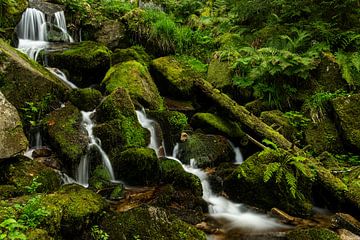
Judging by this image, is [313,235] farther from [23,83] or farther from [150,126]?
[23,83]

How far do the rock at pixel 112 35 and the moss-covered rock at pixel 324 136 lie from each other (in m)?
A: 6.96

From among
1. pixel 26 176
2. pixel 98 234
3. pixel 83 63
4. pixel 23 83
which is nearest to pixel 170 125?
pixel 83 63

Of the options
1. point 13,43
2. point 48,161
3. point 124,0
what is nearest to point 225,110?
point 48,161

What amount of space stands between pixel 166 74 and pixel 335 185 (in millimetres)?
5516

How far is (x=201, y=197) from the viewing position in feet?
19.0

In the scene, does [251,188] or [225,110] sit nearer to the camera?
[251,188]

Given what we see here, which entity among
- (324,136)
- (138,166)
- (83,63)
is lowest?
(138,166)

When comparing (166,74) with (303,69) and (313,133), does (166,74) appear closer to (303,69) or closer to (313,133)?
(303,69)

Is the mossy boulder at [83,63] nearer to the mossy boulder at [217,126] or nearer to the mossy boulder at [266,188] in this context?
the mossy boulder at [217,126]

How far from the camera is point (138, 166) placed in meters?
6.04

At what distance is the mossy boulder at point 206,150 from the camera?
23.4ft

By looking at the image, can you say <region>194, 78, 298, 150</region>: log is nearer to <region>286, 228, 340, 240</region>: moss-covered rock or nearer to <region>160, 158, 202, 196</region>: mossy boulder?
<region>160, 158, 202, 196</region>: mossy boulder

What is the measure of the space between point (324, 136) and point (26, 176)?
579cm

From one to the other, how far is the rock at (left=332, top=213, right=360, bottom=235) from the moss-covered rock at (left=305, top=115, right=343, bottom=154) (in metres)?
2.00
